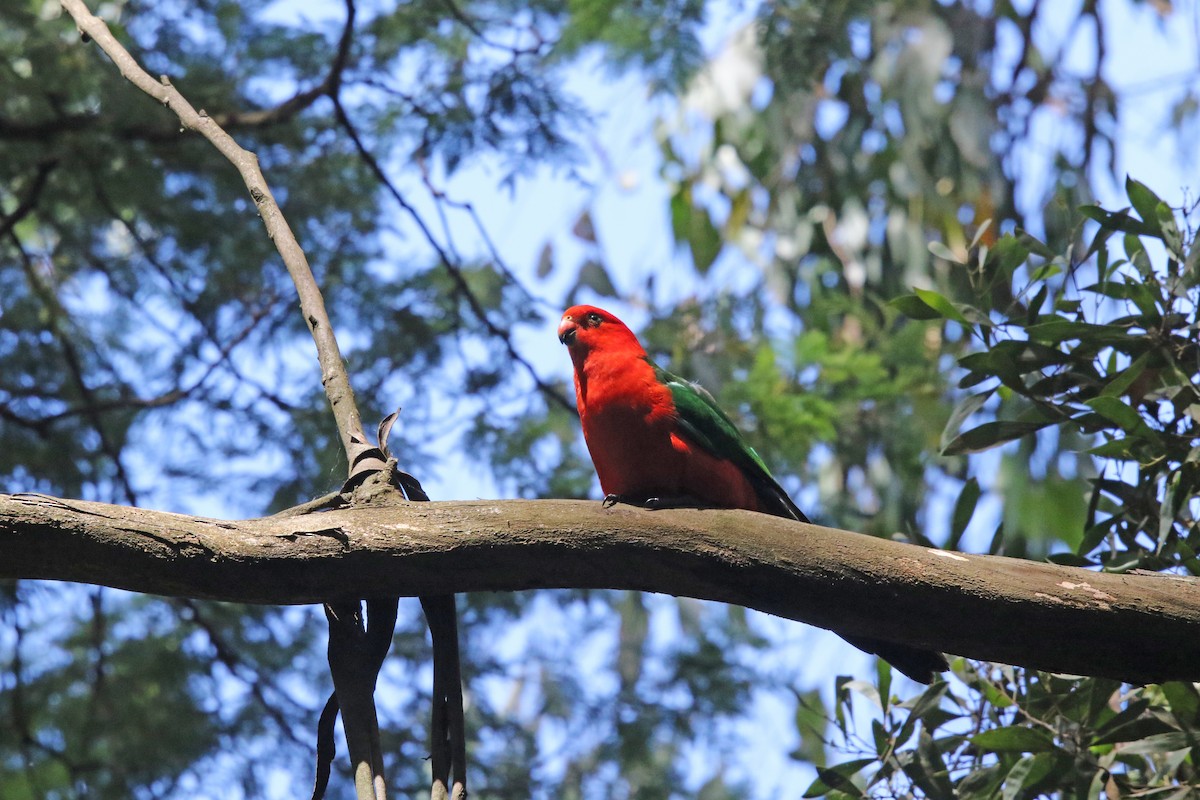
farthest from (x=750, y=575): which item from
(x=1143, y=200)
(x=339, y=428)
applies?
(x=1143, y=200)

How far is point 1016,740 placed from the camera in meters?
3.27

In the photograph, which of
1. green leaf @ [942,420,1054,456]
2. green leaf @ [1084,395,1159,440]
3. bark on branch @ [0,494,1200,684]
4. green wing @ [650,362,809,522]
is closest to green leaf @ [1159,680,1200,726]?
bark on branch @ [0,494,1200,684]

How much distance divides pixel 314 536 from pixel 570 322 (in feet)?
7.27

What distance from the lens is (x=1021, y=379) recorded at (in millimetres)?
3545

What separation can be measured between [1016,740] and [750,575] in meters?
1.27

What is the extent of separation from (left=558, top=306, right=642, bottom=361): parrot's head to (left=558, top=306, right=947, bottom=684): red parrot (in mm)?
229

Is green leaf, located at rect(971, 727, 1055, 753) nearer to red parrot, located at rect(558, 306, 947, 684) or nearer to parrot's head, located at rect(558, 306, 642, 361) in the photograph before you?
red parrot, located at rect(558, 306, 947, 684)

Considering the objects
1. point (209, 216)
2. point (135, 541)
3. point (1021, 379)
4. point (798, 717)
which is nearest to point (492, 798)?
point (798, 717)

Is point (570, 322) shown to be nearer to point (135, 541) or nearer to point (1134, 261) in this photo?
point (1134, 261)

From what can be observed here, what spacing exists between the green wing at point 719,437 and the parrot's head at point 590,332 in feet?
0.88

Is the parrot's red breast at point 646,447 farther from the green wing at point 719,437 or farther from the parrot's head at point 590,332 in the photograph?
the parrot's head at point 590,332

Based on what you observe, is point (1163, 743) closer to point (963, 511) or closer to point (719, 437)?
point (963, 511)

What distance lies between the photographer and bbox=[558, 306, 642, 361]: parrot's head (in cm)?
433

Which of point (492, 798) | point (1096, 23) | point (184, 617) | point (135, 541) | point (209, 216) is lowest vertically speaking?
point (135, 541)
